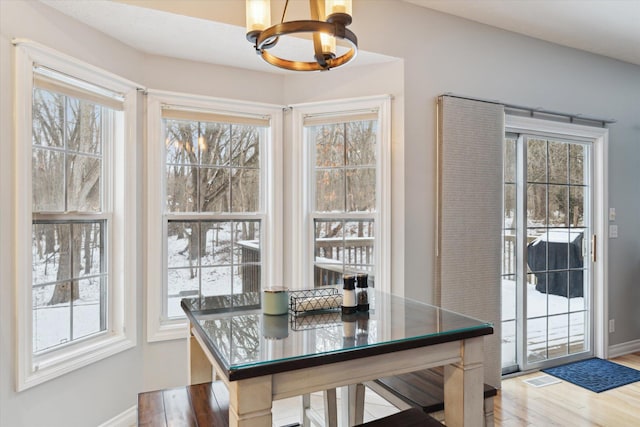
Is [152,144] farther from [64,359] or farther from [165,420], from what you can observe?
[165,420]

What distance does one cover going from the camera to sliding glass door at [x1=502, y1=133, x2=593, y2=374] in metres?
3.50

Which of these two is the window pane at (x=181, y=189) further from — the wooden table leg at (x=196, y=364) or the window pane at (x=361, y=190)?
the wooden table leg at (x=196, y=364)

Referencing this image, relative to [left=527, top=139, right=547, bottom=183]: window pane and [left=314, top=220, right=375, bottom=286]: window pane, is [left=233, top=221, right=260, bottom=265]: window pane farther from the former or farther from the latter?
[left=527, top=139, right=547, bottom=183]: window pane

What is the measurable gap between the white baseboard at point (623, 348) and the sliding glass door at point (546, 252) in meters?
0.25

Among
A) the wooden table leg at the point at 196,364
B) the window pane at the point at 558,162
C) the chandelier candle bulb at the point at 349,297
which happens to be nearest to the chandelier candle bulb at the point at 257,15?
the chandelier candle bulb at the point at 349,297

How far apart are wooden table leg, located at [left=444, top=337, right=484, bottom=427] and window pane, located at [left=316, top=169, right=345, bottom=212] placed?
1848mm

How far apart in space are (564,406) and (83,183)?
3593mm

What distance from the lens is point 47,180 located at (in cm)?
228

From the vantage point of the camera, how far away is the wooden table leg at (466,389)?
1.44 metres

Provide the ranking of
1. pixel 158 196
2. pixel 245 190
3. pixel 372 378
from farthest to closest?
pixel 245 190, pixel 158 196, pixel 372 378

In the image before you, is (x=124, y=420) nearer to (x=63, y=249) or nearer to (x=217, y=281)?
(x=217, y=281)

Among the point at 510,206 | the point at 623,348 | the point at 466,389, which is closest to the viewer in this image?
the point at 466,389

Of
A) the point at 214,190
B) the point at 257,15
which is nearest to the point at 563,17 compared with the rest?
the point at 257,15

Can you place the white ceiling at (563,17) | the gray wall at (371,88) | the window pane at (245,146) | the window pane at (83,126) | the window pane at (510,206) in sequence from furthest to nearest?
1. the window pane at (510,206)
2. the window pane at (245,146)
3. the white ceiling at (563,17)
4. the window pane at (83,126)
5. the gray wall at (371,88)
